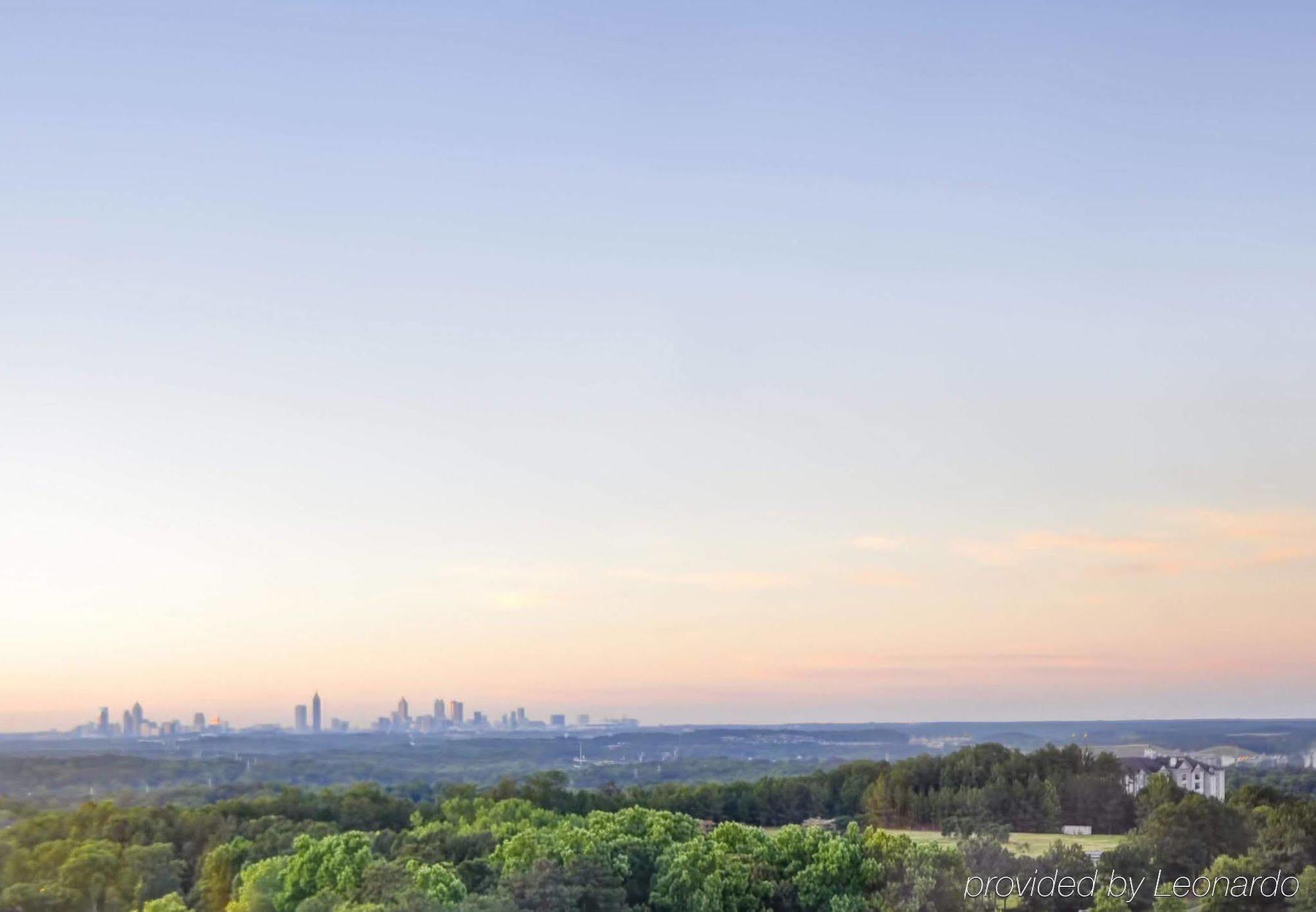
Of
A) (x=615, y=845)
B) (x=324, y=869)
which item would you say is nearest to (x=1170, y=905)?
(x=615, y=845)

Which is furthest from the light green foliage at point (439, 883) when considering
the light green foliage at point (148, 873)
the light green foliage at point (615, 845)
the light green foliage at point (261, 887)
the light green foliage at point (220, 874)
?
the light green foliage at point (148, 873)

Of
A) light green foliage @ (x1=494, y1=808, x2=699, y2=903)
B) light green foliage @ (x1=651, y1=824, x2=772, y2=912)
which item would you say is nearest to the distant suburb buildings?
light green foliage @ (x1=494, y1=808, x2=699, y2=903)

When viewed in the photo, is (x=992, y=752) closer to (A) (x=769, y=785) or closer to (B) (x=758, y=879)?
(A) (x=769, y=785)

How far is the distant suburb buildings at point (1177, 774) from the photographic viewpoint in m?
57.8

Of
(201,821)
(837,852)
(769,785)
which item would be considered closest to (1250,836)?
(837,852)

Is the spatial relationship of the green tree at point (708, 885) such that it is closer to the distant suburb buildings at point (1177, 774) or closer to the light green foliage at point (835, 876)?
the light green foliage at point (835, 876)

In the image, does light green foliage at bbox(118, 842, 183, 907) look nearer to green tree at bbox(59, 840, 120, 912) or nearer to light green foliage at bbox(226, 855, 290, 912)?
green tree at bbox(59, 840, 120, 912)

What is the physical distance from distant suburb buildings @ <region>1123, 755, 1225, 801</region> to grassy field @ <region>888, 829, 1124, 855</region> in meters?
8.01

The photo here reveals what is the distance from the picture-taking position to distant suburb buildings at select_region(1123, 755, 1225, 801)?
2276 inches

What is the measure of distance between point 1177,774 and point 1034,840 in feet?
52.5

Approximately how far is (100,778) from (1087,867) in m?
46.8

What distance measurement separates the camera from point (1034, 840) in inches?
1884

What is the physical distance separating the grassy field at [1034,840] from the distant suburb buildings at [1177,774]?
801cm

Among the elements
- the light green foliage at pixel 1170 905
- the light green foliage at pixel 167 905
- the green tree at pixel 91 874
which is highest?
the green tree at pixel 91 874
